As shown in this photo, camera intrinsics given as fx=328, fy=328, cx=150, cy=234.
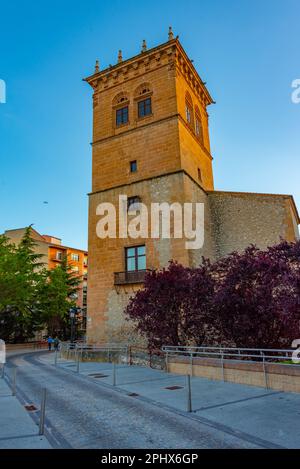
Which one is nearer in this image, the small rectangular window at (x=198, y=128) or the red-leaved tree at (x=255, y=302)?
the red-leaved tree at (x=255, y=302)

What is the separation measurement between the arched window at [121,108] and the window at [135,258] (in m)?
10.3

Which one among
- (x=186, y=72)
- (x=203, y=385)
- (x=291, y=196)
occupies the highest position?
(x=186, y=72)

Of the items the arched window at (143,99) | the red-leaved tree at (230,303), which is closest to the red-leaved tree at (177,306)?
the red-leaved tree at (230,303)

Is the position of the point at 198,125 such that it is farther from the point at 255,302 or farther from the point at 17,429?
the point at 17,429

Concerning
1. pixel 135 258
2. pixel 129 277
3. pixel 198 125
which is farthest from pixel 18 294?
pixel 198 125

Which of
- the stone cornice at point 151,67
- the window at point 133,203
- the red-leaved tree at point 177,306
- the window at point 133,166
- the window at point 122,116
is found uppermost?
the stone cornice at point 151,67

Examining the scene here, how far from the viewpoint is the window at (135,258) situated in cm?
2151

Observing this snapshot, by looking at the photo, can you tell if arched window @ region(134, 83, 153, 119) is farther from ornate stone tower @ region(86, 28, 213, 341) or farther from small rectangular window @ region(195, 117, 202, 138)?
small rectangular window @ region(195, 117, 202, 138)

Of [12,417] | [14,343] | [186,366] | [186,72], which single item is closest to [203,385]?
[186,366]

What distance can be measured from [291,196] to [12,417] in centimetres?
2006

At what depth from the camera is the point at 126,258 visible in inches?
875

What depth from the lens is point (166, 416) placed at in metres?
6.99

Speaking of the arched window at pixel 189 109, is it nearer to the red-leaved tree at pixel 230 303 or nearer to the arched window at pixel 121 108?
the arched window at pixel 121 108
